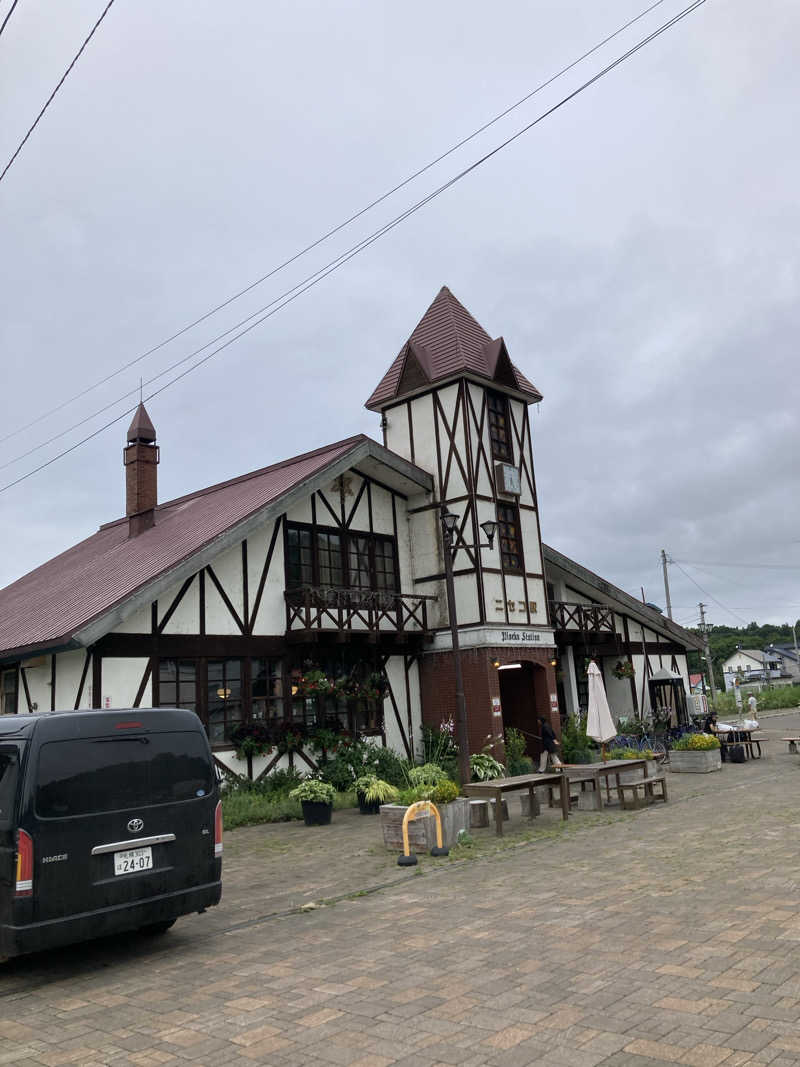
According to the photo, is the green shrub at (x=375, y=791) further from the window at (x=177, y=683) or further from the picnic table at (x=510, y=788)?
the window at (x=177, y=683)

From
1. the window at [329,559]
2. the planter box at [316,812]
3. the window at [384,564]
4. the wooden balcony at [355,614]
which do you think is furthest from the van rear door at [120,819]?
the window at [384,564]

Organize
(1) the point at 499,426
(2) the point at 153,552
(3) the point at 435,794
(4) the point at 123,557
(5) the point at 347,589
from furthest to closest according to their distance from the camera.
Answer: (1) the point at 499,426 < (5) the point at 347,589 < (4) the point at 123,557 < (2) the point at 153,552 < (3) the point at 435,794

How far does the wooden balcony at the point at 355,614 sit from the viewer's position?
18219 millimetres

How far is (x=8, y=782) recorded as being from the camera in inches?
243

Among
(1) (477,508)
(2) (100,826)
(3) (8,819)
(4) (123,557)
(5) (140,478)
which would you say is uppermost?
(5) (140,478)

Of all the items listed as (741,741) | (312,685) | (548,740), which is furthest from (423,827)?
(741,741)

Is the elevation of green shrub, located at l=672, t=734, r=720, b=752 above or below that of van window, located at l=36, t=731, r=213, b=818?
below

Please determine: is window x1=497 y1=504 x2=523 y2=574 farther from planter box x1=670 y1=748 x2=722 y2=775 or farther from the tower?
planter box x1=670 y1=748 x2=722 y2=775

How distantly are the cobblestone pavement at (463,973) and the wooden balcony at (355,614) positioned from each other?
862 centimetres

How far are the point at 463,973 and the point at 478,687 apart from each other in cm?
1451

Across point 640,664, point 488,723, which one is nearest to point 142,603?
point 488,723

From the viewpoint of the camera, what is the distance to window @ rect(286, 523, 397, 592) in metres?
19.2

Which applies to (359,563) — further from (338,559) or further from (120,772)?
(120,772)

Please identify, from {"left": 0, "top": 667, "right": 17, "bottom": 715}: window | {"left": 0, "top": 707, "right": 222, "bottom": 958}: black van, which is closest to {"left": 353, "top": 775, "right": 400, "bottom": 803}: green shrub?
{"left": 0, "top": 667, "right": 17, "bottom": 715}: window
